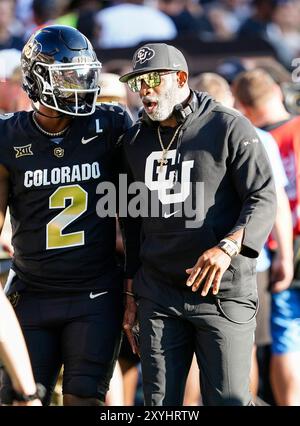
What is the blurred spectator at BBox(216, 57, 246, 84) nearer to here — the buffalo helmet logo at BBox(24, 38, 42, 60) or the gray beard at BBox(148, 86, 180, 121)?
the buffalo helmet logo at BBox(24, 38, 42, 60)

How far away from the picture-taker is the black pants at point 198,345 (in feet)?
14.3

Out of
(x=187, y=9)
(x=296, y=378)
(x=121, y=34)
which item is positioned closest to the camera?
(x=296, y=378)

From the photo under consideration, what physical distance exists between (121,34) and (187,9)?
7.86 feet

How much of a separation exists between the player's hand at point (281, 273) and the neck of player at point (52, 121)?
6.12 feet

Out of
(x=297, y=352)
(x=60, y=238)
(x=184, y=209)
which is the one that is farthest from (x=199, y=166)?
(x=297, y=352)

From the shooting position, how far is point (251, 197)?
4.29m

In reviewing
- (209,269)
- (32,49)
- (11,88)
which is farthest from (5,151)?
(11,88)

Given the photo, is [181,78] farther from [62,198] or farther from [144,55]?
[62,198]

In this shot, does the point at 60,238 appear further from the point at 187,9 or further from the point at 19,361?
the point at 187,9

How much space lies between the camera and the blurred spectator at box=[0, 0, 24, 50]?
9.64m

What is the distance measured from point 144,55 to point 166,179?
574mm

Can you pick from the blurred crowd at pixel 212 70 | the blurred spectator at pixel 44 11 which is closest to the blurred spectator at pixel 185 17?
the blurred crowd at pixel 212 70

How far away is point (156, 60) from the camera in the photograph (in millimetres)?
4449
